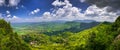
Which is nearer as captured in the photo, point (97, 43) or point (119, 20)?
point (97, 43)

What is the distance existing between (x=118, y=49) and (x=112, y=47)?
6761 mm

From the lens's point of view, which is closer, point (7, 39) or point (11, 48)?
point (11, 48)

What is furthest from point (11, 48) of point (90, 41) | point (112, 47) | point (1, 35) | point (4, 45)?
point (112, 47)

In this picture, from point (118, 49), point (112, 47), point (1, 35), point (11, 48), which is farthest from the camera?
point (1, 35)

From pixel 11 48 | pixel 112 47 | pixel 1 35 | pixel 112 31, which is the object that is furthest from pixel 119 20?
pixel 1 35

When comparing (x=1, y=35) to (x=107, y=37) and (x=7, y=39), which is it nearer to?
(x=7, y=39)

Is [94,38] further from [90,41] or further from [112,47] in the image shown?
[112,47]

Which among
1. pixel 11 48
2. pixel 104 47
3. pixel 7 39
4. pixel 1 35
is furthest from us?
pixel 1 35

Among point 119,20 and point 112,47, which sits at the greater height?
point 119,20

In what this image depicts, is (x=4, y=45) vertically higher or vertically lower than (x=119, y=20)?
lower

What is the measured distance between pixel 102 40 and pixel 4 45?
224 feet

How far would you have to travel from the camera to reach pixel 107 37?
129m

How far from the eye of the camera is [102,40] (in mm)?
129375

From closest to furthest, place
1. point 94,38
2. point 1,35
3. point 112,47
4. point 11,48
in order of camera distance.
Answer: point 112,47 < point 94,38 < point 11,48 < point 1,35
